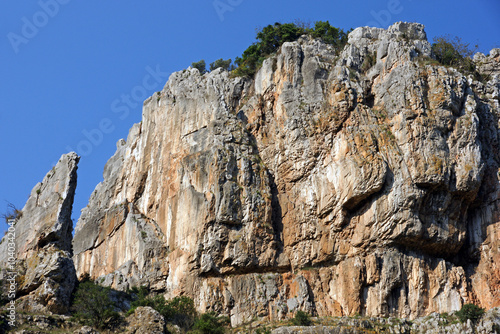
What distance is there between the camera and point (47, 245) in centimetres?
5616

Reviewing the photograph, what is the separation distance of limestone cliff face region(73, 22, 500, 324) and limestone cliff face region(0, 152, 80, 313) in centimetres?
845

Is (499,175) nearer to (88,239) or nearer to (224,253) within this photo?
(224,253)

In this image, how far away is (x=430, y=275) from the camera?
2346 inches

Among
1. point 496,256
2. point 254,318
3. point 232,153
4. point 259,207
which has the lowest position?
point 254,318

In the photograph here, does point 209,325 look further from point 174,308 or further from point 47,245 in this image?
point 47,245

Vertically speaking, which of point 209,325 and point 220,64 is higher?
point 220,64

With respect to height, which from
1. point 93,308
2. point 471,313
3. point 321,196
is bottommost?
point 471,313

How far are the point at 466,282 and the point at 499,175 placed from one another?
9582mm

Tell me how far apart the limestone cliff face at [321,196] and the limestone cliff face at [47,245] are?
8453mm

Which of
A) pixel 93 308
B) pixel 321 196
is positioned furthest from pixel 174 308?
pixel 321 196

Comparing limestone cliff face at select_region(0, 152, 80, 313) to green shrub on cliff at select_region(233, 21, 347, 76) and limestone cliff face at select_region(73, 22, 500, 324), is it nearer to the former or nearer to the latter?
limestone cliff face at select_region(73, 22, 500, 324)

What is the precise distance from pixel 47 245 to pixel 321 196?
21164 mm

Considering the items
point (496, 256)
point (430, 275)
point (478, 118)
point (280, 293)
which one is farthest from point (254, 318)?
point (478, 118)

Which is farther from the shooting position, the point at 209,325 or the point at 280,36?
the point at 280,36
